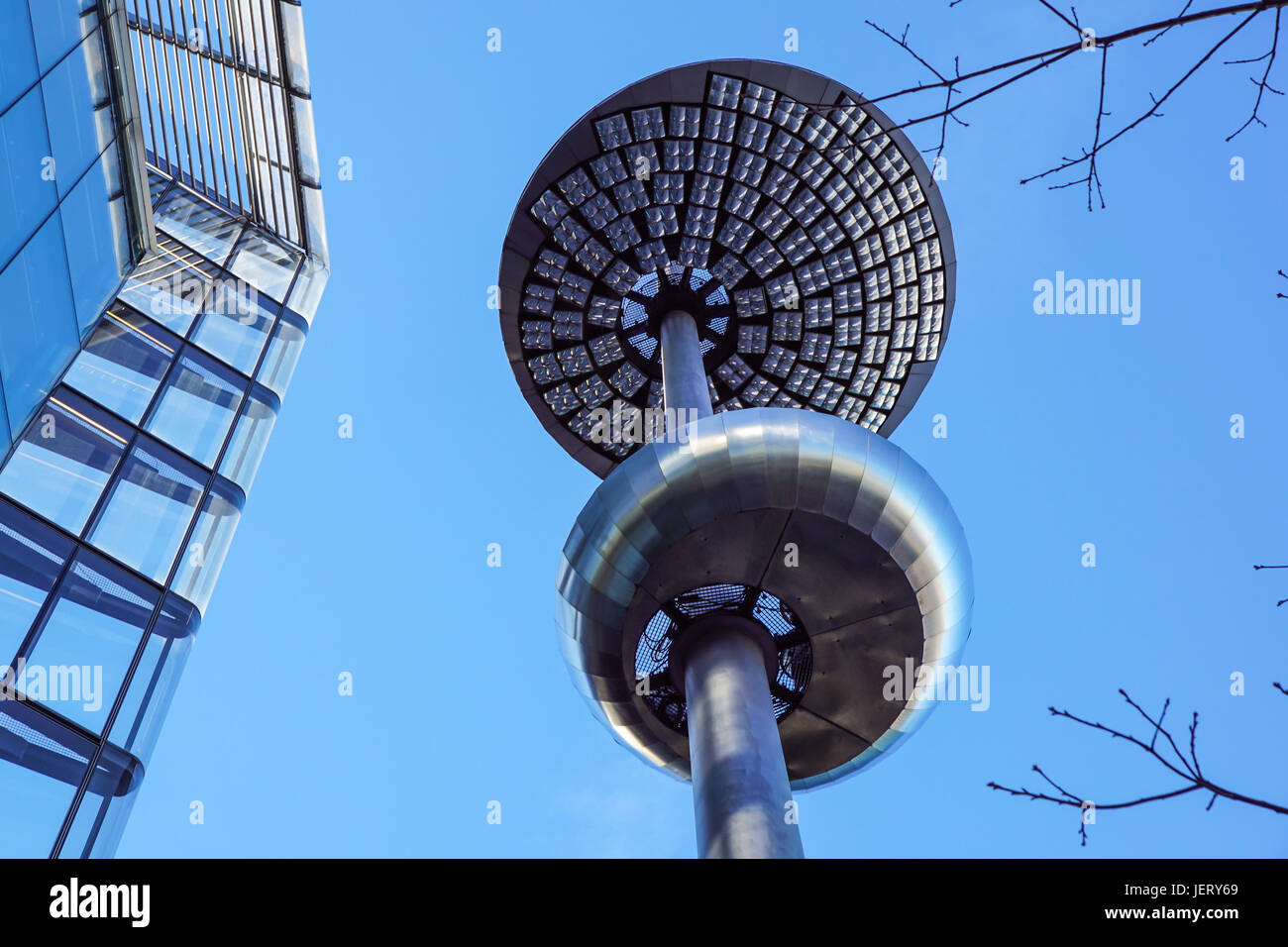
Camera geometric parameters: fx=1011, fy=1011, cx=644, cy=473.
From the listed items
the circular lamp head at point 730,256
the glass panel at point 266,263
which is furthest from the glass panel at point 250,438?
the circular lamp head at point 730,256

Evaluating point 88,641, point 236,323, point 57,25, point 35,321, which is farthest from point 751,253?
point 88,641

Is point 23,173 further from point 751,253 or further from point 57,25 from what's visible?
point 751,253

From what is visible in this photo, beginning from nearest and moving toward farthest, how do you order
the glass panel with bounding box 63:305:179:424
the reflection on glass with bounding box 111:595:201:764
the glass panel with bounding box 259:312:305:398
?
the reflection on glass with bounding box 111:595:201:764
the glass panel with bounding box 63:305:179:424
the glass panel with bounding box 259:312:305:398

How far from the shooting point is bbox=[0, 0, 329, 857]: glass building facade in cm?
956

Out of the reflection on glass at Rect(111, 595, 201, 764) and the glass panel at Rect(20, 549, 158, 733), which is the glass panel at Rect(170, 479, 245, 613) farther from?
the glass panel at Rect(20, 549, 158, 733)

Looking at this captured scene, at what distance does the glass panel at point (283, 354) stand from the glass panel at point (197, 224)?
1.66m

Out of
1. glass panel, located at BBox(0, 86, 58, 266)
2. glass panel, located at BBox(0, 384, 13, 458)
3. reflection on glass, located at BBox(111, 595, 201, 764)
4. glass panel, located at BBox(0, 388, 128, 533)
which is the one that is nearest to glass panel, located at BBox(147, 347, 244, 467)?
glass panel, located at BBox(0, 388, 128, 533)

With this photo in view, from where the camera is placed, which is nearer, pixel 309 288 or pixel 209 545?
pixel 209 545

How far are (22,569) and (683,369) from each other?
45.1 feet

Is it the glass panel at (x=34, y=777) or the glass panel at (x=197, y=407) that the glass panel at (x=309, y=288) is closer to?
the glass panel at (x=197, y=407)

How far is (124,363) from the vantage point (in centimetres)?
1421

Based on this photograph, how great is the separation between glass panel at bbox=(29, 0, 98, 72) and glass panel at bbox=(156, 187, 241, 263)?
729 centimetres

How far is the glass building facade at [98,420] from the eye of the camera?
376 inches
